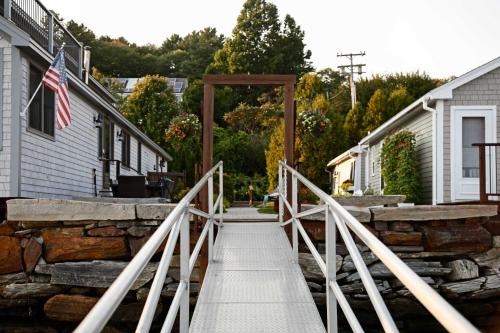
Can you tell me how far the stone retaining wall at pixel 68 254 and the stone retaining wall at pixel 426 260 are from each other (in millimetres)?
2248

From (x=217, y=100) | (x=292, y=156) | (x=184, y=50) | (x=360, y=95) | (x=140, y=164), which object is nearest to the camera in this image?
(x=292, y=156)

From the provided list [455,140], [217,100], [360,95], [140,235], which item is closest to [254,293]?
[140,235]

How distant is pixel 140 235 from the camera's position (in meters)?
7.62

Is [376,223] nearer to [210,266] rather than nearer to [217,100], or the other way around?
[210,266]

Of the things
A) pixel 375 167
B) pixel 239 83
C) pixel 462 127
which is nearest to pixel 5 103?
pixel 239 83

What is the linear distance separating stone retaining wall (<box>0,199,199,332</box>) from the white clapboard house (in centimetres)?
293

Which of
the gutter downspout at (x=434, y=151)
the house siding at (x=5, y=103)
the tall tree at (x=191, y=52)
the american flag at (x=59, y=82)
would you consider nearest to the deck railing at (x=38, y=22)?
the house siding at (x=5, y=103)

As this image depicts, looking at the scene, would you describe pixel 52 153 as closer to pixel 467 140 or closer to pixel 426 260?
pixel 426 260

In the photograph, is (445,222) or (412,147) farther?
(412,147)

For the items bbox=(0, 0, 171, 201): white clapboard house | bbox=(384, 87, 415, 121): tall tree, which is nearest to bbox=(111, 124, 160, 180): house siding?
bbox=(0, 0, 171, 201): white clapboard house

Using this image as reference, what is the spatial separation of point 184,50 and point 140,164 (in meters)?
35.6

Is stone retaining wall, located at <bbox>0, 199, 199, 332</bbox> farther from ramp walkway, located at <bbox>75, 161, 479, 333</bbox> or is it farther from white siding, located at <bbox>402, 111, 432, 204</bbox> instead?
white siding, located at <bbox>402, 111, 432, 204</bbox>

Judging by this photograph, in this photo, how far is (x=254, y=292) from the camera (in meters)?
5.14

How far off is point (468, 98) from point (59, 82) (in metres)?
9.16
